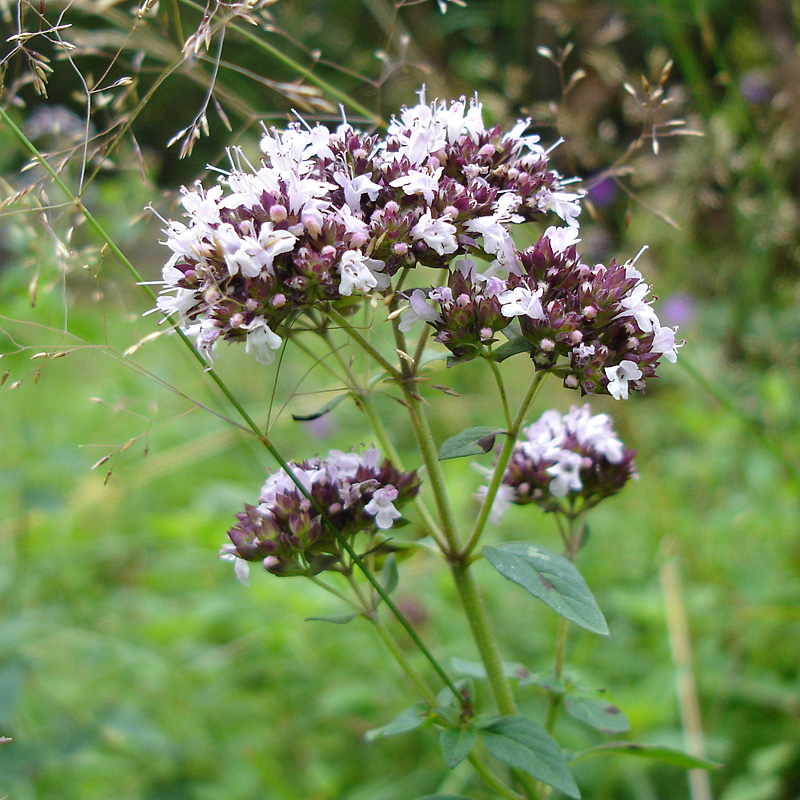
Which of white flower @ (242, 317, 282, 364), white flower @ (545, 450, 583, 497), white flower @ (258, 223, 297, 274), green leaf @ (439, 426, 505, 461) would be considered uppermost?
white flower @ (258, 223, 297, 274)

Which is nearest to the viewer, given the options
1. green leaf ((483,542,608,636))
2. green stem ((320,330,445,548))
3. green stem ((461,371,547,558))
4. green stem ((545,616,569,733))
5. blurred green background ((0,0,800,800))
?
green leaf ((483,542,608,636))

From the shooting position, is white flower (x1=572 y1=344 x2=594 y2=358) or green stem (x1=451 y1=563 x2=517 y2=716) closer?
white flower (x1=572 y1=344 x2=594 y2=358)

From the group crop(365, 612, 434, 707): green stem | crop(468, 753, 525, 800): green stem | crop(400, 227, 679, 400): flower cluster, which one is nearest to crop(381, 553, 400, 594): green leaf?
crop(365, 612, 434, 707): green stem

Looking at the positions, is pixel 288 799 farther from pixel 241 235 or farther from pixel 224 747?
pixel 241 235

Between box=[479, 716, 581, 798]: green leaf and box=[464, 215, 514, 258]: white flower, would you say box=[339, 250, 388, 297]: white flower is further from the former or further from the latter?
box=[479, 716, 581, 798]: green leaf

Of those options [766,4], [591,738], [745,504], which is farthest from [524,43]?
[591,738]

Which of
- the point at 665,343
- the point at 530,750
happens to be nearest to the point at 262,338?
the point at 665,343

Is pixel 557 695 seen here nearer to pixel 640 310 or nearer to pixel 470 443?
pixel 470 443
